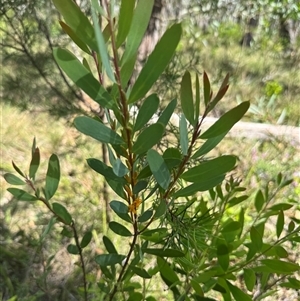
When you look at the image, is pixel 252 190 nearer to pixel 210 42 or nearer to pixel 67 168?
pixel 67 168

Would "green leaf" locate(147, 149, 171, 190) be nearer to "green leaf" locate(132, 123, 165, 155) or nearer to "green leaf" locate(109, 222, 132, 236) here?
"green leaf" locate(132, 123, 165, 155)

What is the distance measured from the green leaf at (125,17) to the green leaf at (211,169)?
140 mm

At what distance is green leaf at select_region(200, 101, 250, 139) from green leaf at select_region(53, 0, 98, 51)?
0.12 meters

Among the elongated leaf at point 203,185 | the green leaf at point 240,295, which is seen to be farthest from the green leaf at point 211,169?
the green leaf at point 240,295

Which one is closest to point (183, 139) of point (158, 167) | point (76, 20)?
point (158, 167)

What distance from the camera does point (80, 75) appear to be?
11.4 inches

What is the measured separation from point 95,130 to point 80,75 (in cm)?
5

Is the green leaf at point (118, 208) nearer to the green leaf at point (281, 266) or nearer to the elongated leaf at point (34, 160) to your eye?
the elongated leaf at point (34, 160)

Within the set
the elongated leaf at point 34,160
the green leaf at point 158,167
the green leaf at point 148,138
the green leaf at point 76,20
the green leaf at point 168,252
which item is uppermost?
the elongated leaf at point 34,160

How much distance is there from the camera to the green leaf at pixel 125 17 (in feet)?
0.91

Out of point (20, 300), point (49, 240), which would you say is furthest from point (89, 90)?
point (49, 240)

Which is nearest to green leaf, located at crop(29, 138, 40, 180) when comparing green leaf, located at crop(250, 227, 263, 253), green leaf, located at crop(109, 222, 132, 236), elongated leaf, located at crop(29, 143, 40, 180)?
elongated leaf, located at crop(29, 143, 40, 180)

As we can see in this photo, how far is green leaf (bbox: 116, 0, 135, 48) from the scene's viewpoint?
277 millimetres

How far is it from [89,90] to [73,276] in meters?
1.33
